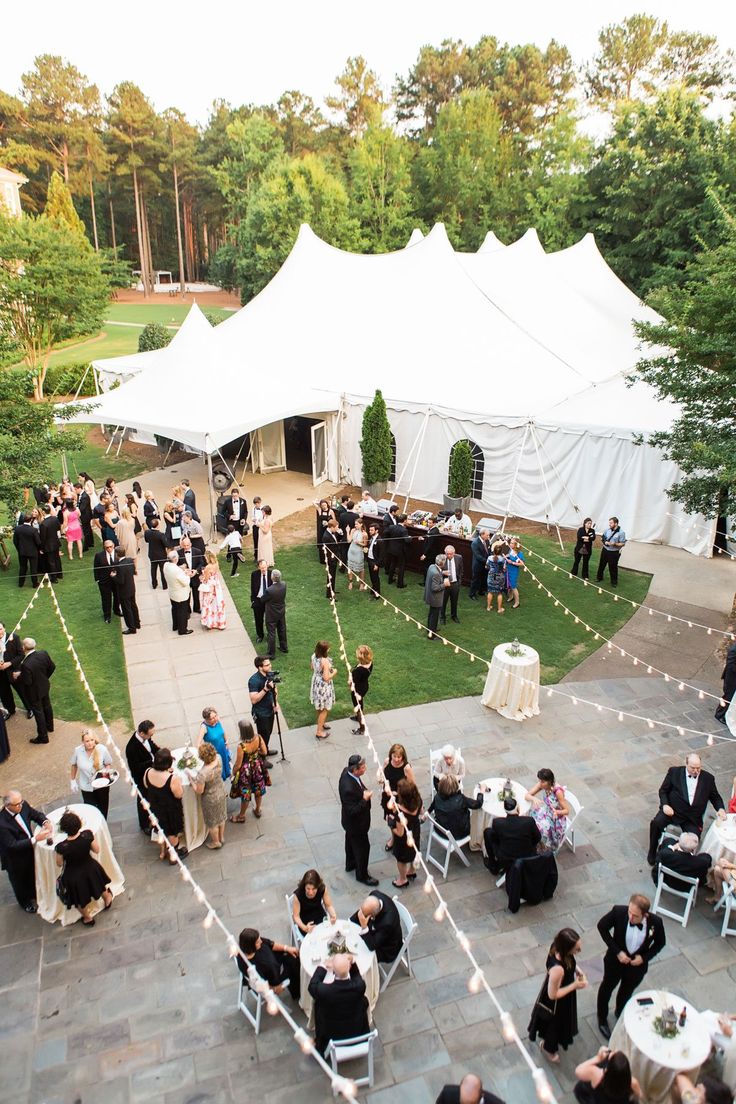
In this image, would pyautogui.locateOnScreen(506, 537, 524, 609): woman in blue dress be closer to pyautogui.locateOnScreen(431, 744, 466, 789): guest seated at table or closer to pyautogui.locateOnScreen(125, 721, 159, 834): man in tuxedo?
pyautogui.locateOnScreen(431, 744, 466, 789): guest seated at table

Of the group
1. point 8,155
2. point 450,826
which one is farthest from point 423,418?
point 8,155

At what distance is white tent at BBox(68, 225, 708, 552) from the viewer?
15539 millimetres

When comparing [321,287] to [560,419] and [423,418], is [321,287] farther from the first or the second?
[560,419]

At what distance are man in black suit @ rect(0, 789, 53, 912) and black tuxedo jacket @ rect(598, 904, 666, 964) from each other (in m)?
4.63

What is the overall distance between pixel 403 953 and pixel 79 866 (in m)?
2.74

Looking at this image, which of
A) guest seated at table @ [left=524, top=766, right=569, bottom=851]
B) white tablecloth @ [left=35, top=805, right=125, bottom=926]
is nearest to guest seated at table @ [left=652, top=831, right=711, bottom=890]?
guest seated at table @ [left=524, top=766, right=569, bottom=851]

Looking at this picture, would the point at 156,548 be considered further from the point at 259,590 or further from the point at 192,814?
the point at 192,814

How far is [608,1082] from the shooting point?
4062 mm

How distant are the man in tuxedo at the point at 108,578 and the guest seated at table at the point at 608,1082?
29.5 ft

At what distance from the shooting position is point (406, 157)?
132ft

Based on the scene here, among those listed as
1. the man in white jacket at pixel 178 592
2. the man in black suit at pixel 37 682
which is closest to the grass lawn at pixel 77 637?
the man in black suit at pixel 37 682

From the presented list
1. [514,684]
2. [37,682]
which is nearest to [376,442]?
[514,684]

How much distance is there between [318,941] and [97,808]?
2.74 meters

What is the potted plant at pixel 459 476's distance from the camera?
16.2 meters
